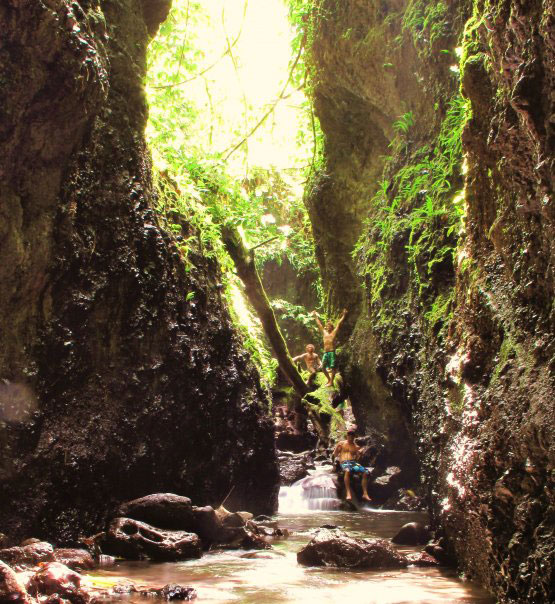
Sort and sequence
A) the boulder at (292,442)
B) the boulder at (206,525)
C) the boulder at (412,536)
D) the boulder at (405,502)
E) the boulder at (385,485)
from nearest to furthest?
the boulder at (206,525) → the boulder at (412,536) → the boulder at (405,502) → the boulder at (385,485) → the boulder at (292,442)

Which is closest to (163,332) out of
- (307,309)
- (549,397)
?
(549,397)

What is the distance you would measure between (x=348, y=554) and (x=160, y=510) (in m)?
2.02

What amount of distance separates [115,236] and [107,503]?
2.92 metres

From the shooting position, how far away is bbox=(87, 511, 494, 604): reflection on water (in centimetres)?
440

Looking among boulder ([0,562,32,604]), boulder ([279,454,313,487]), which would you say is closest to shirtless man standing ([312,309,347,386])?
boulder ([279,454,313,487])

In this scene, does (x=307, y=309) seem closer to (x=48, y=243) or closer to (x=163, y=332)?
(x=163, y=332)

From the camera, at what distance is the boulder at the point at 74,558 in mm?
4930

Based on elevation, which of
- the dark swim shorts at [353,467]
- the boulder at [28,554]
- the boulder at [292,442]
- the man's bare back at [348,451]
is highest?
the boulder at [292,442]

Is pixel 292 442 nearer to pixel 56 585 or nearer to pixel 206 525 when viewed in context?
pixel 206 525

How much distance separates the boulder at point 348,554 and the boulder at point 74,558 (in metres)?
2.03

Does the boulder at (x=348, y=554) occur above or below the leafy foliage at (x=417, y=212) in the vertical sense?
below

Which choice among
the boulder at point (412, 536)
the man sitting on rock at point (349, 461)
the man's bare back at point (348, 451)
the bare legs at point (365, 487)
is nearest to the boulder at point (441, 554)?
the boulder at point (412, 536)

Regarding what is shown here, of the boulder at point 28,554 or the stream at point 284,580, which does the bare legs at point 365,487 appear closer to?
the stream at point 284,580

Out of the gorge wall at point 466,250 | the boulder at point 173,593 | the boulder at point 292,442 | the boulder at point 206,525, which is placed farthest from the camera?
the boulder at point 292,442
